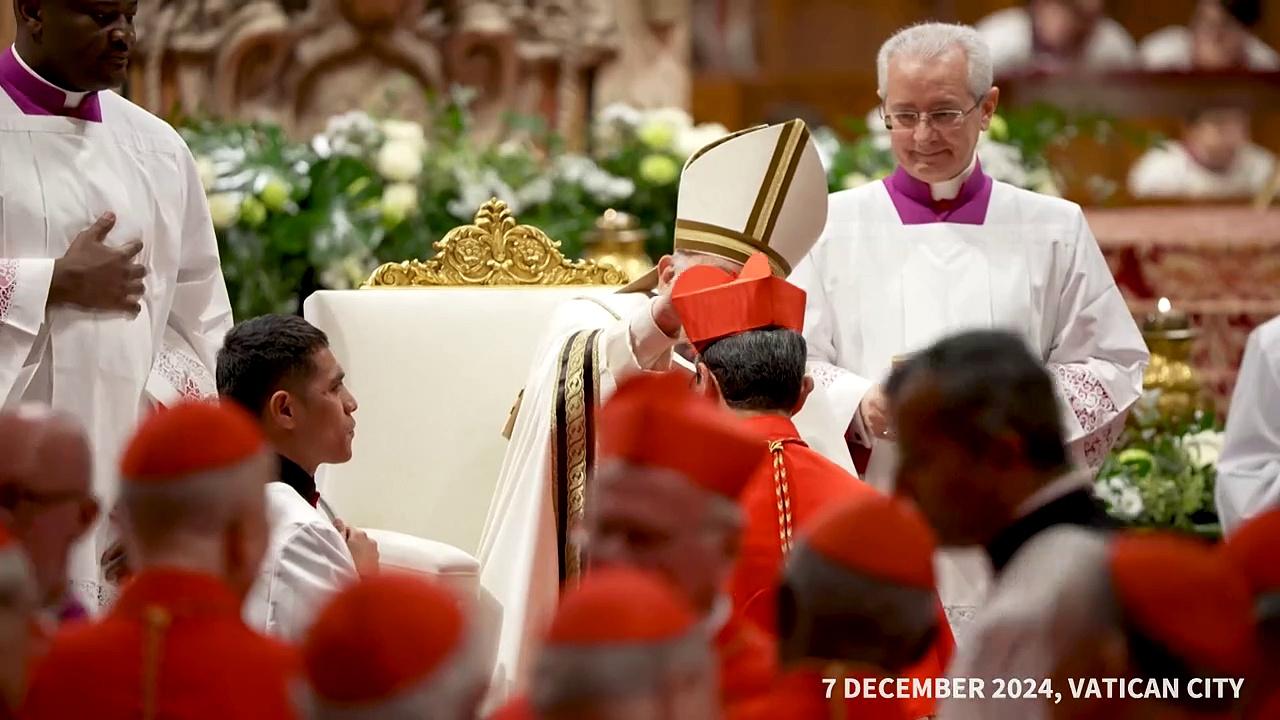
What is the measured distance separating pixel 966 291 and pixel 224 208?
8.06ft

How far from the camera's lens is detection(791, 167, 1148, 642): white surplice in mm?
4875

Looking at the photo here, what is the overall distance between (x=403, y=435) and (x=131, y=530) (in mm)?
2596

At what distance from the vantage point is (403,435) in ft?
16.9

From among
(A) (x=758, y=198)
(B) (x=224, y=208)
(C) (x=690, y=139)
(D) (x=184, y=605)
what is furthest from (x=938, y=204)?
(D) (x=184, y=605)

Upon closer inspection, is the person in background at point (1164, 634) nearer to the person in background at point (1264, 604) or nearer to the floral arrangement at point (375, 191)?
the person in background at point (1264, 604)

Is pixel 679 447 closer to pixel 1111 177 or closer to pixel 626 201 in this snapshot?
pixel 626 201

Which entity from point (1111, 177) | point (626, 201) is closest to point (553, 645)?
point (626, 201)

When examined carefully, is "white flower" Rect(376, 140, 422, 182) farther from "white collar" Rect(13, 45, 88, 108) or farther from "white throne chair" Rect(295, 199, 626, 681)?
"white collar" Rect(13, 45, 88, 108)

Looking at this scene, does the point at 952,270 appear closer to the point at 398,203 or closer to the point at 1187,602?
the point at 398,203

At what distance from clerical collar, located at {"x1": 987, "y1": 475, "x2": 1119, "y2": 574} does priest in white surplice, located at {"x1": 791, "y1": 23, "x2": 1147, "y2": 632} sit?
7.38 feet

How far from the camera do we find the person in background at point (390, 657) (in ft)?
6.65

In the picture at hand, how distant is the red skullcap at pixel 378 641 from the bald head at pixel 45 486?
81 centimetres

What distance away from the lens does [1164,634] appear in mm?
2090

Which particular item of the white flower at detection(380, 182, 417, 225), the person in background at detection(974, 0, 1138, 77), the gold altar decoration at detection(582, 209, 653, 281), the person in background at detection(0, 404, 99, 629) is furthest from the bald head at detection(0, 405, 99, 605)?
the person in background at detection(974, 0, 1138, 77)
